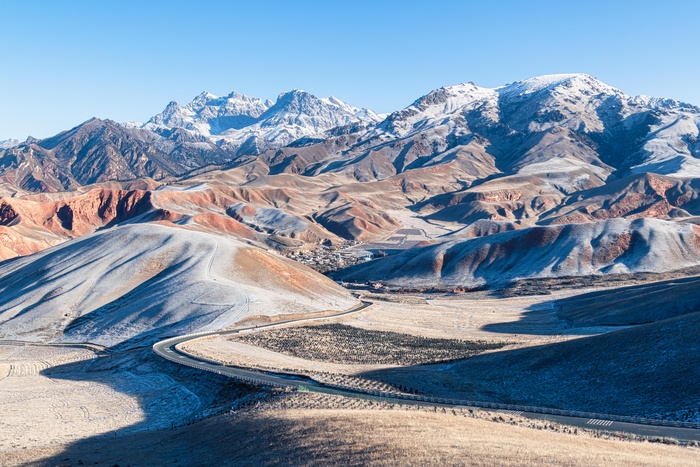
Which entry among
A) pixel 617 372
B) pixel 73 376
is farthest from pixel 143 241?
pixel 617 372

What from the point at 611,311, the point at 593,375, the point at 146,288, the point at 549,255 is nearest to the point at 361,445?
the point at 593,375

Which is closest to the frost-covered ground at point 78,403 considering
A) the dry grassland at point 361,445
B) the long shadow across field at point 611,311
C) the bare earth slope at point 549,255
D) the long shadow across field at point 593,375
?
the dry grassland at point 361,445

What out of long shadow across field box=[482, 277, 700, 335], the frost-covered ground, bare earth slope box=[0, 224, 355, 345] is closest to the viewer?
the frost-covered ground

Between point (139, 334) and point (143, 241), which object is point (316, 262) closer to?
point (143, 241)

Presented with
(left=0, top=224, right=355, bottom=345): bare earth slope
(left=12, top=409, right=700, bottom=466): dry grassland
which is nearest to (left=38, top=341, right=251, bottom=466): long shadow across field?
(left=12, top=409, right=700, bottom=466): dry grassland

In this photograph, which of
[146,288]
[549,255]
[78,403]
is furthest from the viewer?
[549,255]

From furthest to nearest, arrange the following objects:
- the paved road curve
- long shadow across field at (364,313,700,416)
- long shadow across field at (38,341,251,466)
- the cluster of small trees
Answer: the cluster of small trees < long shadow across field at (364,313,700,416) < long shadow across field at (38,341,251,466) < the paved road curve

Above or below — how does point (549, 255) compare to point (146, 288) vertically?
below

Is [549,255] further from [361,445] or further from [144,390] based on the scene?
[361,445]

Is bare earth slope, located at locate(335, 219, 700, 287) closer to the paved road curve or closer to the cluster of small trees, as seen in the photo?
the cluster of small trees
